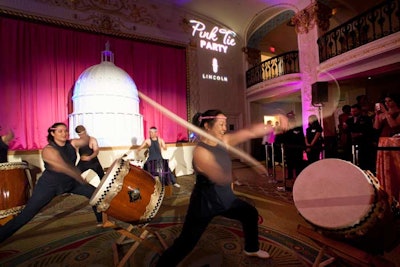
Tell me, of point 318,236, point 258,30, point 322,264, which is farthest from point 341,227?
point 258,30

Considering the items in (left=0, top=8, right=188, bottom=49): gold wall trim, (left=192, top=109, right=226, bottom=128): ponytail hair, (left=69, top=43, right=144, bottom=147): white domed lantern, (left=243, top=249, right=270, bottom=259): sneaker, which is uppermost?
(left=0, top=8, right=188, bottom=49): gold wall trim

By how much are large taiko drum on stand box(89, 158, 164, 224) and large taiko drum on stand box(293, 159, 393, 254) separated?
1384 mm

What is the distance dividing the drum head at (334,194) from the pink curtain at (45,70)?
747cm

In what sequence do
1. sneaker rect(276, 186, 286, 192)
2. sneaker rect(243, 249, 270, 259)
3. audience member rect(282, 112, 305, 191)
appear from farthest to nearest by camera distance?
audience member rect(282, 112, 305, 191), sneaker rect(276, 186, 286, 192), sneaker rect(243, 249, 270, 259)

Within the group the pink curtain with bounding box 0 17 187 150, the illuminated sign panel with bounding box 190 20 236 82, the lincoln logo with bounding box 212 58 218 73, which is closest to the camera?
the pink curtain with bounding box 0 17 187 150

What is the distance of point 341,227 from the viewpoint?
152 centimetres

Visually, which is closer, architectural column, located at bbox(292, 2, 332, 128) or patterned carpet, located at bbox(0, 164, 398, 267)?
patterned carpet, located at bbox(0, 164, 398, 267)

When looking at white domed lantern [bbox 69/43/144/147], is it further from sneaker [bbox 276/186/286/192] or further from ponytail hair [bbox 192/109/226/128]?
ponytail hair [bbox 192/109/226/128]

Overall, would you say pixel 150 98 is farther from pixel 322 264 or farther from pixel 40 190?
pixel 322 264

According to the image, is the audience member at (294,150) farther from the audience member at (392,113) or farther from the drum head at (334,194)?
the drum head at (334,194)

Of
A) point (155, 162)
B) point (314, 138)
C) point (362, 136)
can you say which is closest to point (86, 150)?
point (155, 162)

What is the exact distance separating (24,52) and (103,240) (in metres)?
6.93

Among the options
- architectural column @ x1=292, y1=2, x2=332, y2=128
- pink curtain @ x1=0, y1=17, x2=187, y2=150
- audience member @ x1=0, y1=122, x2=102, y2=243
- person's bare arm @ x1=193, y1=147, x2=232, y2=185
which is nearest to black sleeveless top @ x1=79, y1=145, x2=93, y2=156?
audience member @ x1=0, y1=122, x2=102, y2=243

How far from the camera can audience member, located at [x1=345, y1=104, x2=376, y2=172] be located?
3898mm
